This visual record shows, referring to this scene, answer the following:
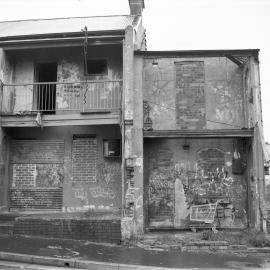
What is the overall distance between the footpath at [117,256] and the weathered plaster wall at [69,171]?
2321mm

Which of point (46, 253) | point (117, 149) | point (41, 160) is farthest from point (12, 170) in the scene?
point (46, 253)

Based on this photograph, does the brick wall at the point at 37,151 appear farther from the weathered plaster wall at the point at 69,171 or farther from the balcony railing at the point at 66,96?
the balcony railing at the point at 66,96

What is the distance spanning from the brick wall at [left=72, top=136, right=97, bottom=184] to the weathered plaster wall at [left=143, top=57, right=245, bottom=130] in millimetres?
2314

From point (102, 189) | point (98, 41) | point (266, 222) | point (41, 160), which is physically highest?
point (98, 41)

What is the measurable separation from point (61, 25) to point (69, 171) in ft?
18.2

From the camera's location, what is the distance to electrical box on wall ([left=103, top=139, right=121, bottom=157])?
38.5 ft

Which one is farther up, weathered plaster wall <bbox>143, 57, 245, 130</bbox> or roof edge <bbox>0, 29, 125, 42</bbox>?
roof edge <bbox>0, 29, 125, 42</bbox>

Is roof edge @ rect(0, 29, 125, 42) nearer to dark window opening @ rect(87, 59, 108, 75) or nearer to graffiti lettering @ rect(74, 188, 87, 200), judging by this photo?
dark window opening @ rect(87, 59, 108, 75)

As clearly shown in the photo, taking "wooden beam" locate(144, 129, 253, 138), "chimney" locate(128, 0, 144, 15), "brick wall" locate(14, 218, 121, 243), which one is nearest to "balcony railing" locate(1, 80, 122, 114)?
"wooden beam" locate(144, 129, 253, 138)

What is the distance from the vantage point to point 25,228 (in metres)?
9.94

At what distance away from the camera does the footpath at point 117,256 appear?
741 centimetres

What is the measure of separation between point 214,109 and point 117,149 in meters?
3.38

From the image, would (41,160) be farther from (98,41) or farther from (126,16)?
(126,16)

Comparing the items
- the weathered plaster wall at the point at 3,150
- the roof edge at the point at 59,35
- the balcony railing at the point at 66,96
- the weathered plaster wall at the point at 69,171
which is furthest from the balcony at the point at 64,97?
the roof edge at the point at 59,35
